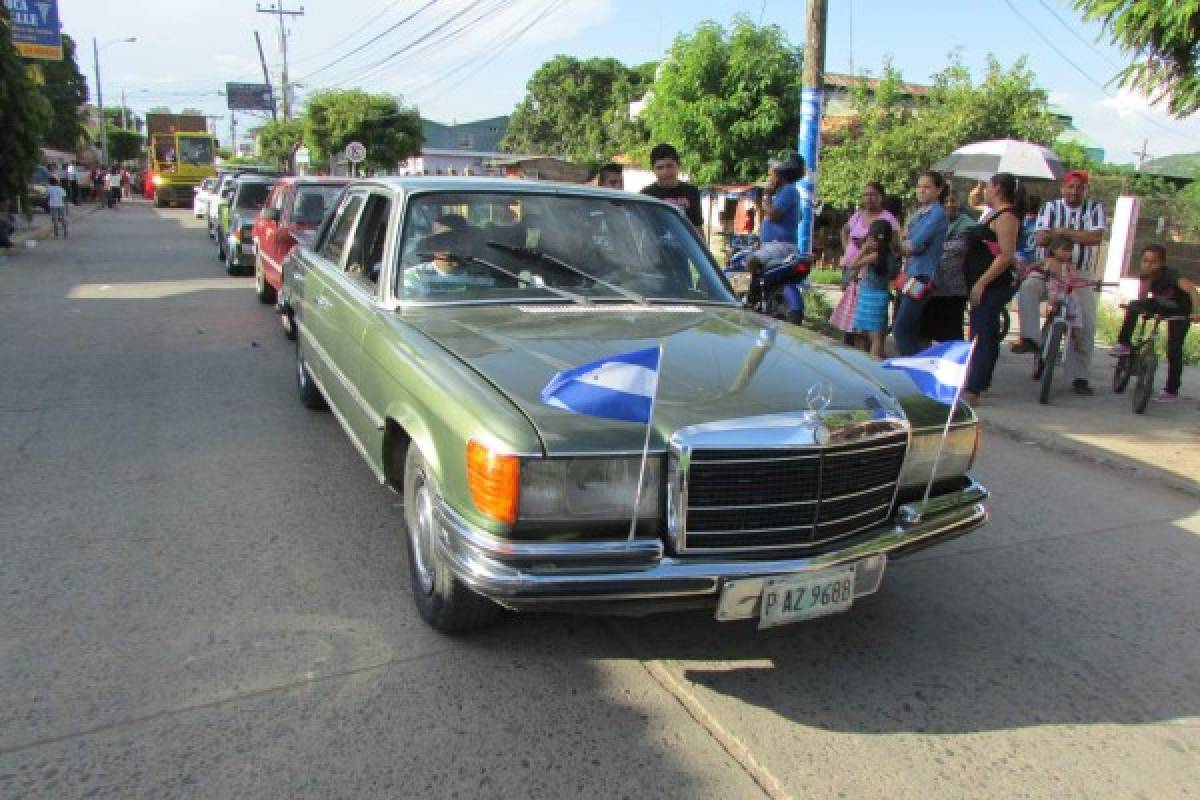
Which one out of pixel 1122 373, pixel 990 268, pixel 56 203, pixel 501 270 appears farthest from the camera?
pixel 56 203

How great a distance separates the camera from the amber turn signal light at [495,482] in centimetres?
256

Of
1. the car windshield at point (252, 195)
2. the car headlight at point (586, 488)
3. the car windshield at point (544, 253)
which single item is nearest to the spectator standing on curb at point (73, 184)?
the car windshield at point (252, 195)

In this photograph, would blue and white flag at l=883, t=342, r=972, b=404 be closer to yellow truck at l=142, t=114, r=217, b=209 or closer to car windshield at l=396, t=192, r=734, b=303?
car windshield at l=396, t=192, r=734, b=303

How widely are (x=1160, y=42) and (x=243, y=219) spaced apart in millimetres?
12570

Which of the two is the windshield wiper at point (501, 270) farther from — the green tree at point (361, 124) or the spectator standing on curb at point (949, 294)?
the green tree at point (361, 124)

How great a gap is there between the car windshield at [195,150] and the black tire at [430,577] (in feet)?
151

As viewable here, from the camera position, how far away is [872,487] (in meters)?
3.01

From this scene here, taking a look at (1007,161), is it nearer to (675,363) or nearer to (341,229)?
(341,229)

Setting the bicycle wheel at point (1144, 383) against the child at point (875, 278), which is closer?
the bicycle wheel at point (1144, 383)

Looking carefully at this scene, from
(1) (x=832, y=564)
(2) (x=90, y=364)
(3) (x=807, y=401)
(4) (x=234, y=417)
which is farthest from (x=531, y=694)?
(2) (x=90, y=364)

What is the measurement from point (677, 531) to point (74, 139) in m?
71.7

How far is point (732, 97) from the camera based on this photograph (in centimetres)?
2172

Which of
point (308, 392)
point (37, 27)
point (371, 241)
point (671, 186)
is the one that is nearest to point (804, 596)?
point (371, 241)

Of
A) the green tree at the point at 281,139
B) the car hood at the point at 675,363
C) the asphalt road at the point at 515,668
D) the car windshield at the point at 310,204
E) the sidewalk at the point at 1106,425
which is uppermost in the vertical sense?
the green tree at the point at 281,139
